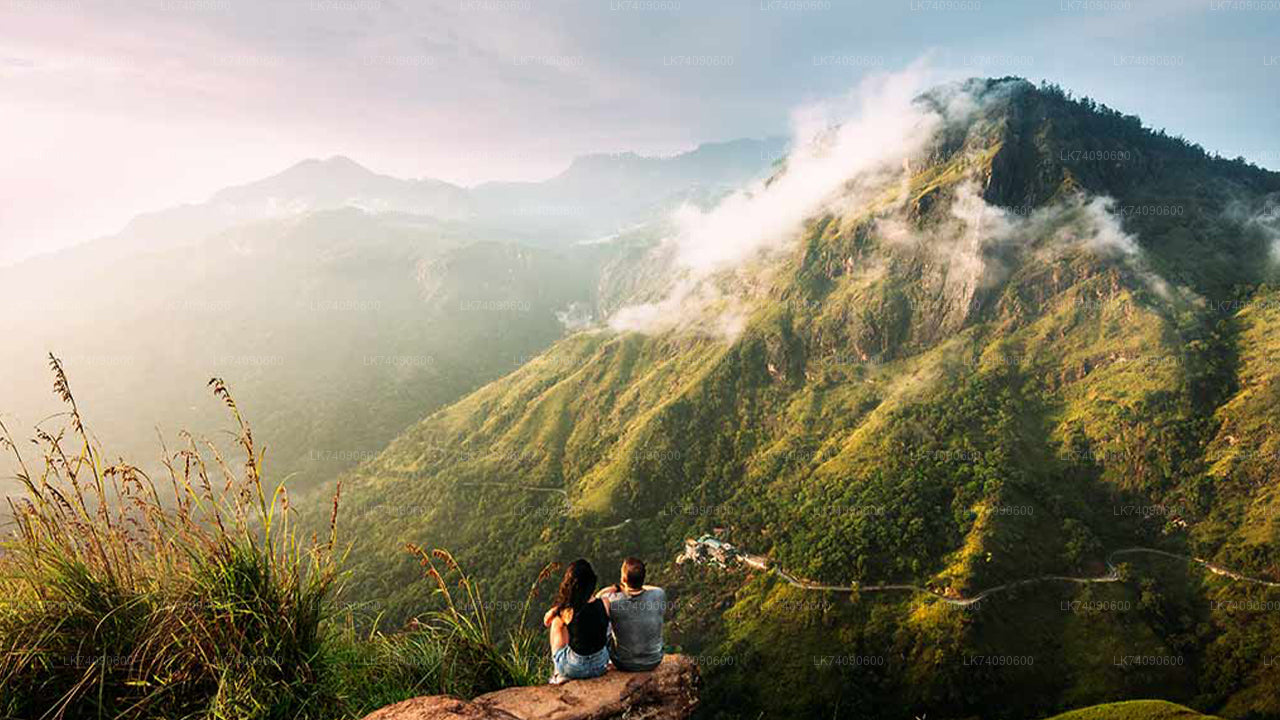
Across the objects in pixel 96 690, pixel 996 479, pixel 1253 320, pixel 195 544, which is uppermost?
pixel 195 544

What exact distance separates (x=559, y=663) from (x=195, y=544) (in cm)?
381

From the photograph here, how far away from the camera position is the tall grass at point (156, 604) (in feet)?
12.8

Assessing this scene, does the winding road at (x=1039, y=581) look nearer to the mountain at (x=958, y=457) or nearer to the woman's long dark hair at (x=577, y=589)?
the mountain at (x=958, y=457)

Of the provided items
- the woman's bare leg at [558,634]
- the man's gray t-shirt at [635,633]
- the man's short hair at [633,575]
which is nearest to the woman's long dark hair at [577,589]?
the woman's bare leg at [558,634]

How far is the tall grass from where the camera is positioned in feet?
12.8

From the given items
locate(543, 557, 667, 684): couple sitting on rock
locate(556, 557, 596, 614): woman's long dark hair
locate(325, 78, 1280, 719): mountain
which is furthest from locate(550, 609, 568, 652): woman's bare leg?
locate(325, 78, 1280, 719): mountain

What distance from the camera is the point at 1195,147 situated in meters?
181

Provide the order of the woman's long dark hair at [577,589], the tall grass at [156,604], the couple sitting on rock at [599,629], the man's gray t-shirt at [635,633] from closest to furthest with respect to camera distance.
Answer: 1. the tall grass at [156,604]
2. the couple sitting on rock at [599,629]
3. the man's gray t-shirt at [635,633]
4. the woman's long dark hair at [577,589]

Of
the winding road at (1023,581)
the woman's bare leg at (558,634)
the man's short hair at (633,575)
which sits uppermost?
the man's short hair at (633,575)

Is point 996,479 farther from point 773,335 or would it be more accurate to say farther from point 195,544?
point 195,544

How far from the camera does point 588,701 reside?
5.30 metres

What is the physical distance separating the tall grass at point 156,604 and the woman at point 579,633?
7.59 feet

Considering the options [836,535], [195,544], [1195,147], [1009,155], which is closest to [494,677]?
[195,544]

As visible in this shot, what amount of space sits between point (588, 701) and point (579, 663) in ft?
2.73
